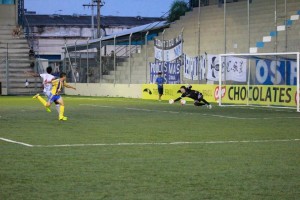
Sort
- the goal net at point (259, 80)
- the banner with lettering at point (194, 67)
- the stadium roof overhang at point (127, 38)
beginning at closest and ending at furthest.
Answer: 1. the goal net at point (259, 80)
2. the banner with lettering at point (194, 67)
3. the stadium roof overhang at point (127, 38)

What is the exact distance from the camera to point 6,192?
948 cm

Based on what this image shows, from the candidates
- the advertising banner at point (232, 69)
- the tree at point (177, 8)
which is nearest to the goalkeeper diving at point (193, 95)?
the advertising banner at point (232, 69)

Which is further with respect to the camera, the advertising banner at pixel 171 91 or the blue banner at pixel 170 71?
the blue banner at pixel 170 71

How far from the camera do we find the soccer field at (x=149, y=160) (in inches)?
380

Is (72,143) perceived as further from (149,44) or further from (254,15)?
(149,44)

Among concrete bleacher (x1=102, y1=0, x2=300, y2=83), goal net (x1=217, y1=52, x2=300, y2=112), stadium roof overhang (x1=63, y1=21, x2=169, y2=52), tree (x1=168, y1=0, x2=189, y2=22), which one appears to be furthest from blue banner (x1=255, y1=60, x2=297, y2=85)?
tree (x1=168, y1=0, x2=189, y2=22)

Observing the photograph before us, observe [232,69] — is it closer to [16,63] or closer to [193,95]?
[193,95]

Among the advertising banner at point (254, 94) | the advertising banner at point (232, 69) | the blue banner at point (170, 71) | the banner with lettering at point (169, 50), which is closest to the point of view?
the advertising banner at point (254, 94)

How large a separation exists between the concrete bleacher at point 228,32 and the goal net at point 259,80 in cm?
102

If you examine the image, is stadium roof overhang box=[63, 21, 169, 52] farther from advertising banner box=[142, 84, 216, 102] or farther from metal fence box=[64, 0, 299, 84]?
advertising banner box=[142, 84, 216, 102]

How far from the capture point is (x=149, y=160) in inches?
510

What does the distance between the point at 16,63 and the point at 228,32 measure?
20.5 meters

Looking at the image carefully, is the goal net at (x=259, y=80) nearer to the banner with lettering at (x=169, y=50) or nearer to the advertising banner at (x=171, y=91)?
the advertising banner at (x=171, y=91)

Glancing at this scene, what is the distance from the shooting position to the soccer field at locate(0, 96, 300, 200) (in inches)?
380
